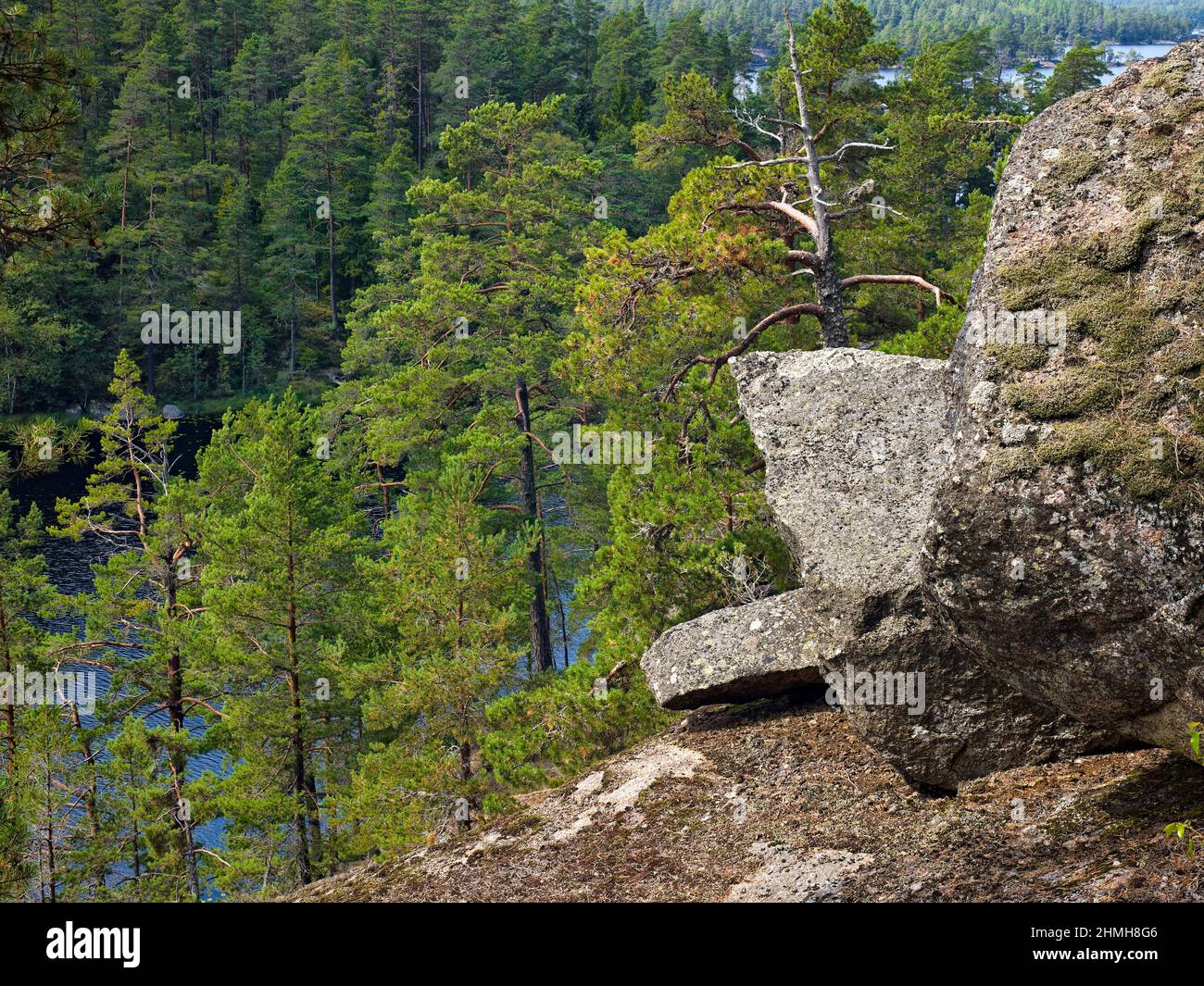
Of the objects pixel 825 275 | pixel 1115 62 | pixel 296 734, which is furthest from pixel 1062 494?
pixel 296 734

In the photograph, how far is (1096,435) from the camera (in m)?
7.21

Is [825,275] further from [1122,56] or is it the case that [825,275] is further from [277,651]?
[277,651]

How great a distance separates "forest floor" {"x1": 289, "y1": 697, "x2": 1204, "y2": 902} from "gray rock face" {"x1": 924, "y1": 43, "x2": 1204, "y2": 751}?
0.81 meters

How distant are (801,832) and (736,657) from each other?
7.77 ft

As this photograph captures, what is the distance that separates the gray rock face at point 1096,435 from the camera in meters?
6.99

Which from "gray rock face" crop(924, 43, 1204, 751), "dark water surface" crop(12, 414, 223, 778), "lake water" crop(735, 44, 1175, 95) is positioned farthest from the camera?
"dark water surface" crop(12, 414, 223, 778)

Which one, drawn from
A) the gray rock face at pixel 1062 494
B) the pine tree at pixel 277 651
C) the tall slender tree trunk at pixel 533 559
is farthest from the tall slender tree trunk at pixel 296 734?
the gray rock face at pixel 1062 494

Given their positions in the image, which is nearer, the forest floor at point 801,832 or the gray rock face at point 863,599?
the forest floor at point 801,832

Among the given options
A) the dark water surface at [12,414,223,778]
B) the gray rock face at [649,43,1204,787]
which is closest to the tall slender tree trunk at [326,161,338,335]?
the dark water surface at [12,414,223,778]

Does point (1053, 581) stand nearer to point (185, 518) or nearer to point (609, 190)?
point (185, 518)

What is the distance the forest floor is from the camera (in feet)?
24.6

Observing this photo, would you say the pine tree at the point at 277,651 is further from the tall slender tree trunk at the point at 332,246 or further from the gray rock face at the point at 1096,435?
the tall slender tree trunk at the point at 332,246

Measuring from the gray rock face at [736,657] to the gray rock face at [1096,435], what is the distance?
3.11 metres

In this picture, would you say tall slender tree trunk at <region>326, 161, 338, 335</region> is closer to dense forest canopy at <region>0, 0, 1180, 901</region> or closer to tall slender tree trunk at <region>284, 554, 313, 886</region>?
dense forest canopy at <region>0, 0, 1180, 901</region>
